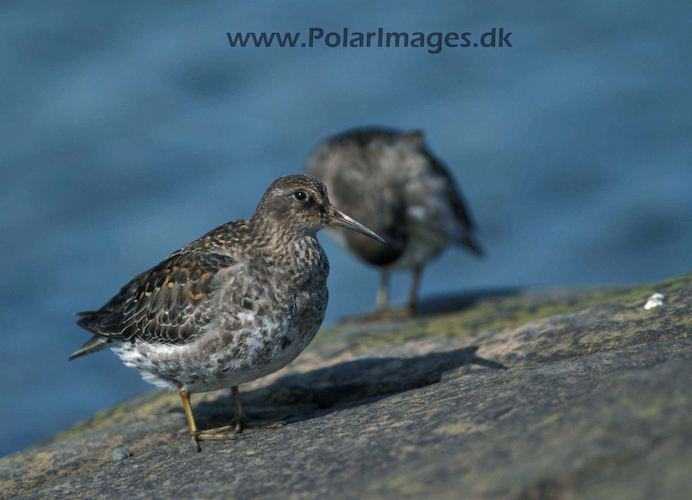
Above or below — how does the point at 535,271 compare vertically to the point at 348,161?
below

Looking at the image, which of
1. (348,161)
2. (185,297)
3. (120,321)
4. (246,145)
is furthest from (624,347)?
(246,145)

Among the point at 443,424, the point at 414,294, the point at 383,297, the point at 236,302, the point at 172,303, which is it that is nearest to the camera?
the point at 443,424

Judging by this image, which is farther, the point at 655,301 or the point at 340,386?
the point at 340,386

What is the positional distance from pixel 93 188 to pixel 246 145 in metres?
3.72

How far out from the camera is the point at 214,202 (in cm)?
1694

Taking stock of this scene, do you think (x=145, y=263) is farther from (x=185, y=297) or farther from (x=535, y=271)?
(x=185, y=297)

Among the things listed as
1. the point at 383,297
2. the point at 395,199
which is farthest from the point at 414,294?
the point at 395,199

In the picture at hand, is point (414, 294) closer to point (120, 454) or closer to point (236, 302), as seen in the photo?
point (236, 302)

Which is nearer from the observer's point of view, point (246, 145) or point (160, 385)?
point (160, 385)

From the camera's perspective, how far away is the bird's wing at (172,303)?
5.94 m

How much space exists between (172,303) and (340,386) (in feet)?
5.71

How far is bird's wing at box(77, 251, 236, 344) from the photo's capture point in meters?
5.94

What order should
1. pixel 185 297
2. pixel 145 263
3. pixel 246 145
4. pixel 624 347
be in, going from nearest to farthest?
pixel 624 347 < pixel 185 297 < pixel 145 263 < pixel 246 145

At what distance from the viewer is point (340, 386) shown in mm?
6910
